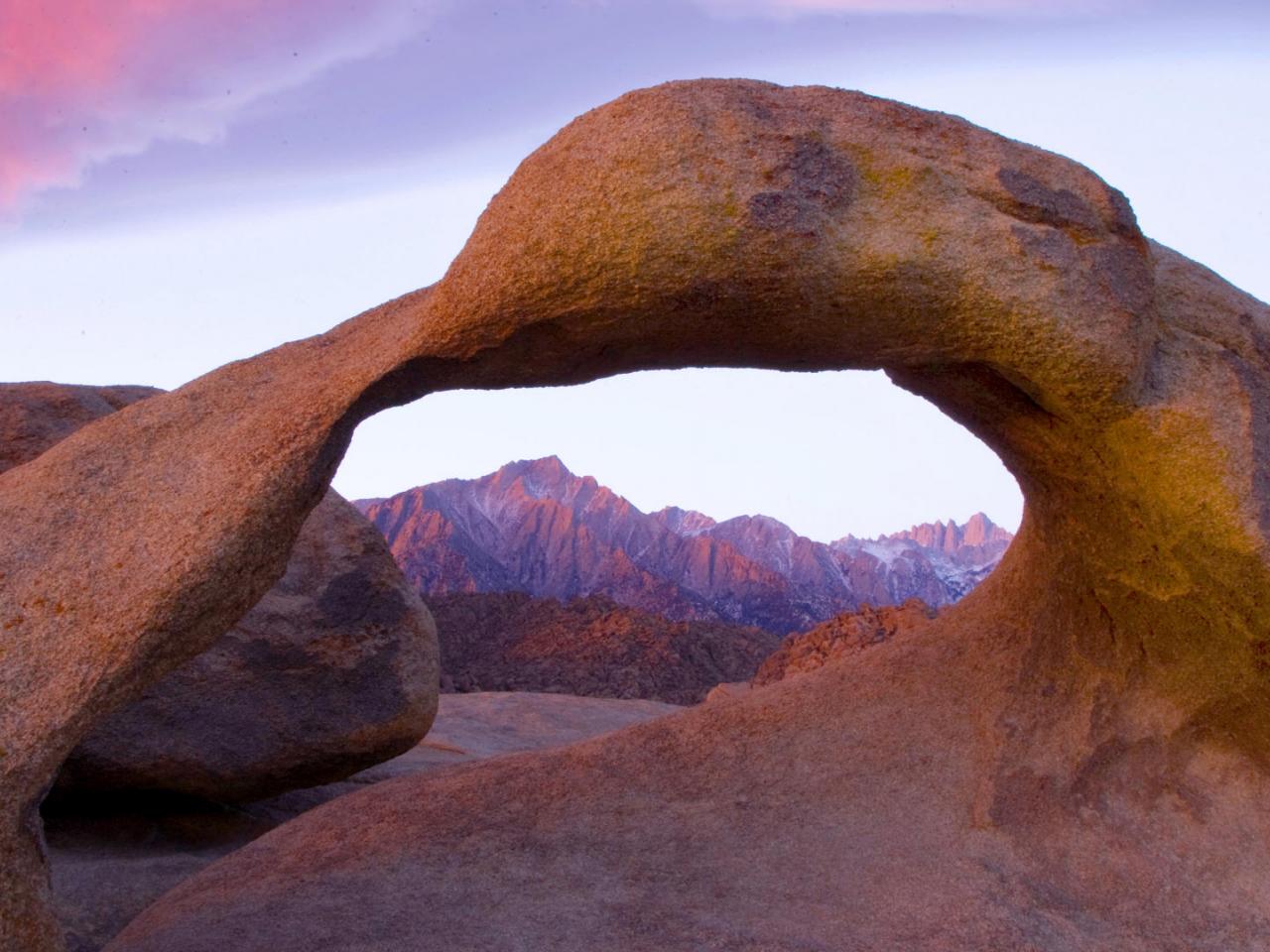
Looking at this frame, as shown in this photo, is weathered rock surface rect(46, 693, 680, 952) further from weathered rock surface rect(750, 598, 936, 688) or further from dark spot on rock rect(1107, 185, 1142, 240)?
weathered rock surface rect(750, 598, 936, 688)

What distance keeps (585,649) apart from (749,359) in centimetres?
1367

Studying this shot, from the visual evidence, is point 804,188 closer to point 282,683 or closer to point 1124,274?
point 1124,274

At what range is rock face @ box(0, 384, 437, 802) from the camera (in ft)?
15.9

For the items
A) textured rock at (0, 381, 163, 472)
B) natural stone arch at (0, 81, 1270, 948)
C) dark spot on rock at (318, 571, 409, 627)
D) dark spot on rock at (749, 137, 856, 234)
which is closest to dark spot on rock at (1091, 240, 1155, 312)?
natural stone arch at (0, 81, 1270, 948)

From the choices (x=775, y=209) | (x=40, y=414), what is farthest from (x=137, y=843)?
(x=775, y=209)

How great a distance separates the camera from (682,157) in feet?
9.30

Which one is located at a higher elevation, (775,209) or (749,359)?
(775,209)

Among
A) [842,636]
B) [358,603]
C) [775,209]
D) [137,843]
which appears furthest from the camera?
[842,636]

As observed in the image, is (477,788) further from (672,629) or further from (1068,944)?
(672,629)

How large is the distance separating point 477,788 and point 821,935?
1661 mm

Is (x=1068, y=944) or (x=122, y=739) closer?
(x=1068, y=944)

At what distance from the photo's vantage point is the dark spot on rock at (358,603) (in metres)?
5.27

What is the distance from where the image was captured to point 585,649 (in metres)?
16.7

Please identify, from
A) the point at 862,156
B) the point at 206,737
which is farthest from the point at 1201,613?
the point at 206,737
